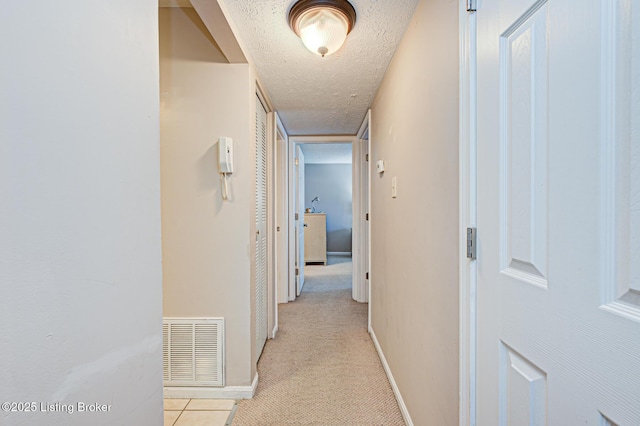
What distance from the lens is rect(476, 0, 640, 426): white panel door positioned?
447 millimetres

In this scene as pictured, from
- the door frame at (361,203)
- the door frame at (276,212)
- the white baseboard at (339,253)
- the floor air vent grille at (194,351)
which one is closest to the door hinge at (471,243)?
the floor air vent grille at (194,351)

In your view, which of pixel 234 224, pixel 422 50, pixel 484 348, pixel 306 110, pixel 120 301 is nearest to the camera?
pixel 120 301

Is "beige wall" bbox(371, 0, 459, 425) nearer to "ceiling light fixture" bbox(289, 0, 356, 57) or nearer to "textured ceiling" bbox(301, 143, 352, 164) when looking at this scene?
"ceiling light fixture" bbox(289, 0, 356, 57)

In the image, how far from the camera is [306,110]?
2.79m

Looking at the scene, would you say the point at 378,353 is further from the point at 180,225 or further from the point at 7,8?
the point at 7,8

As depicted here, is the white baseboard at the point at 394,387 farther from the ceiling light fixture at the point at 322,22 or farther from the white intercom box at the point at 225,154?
the ceiling light fixture at the point at 322,22

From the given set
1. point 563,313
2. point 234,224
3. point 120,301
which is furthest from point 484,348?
point 234,224

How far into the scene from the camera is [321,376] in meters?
2.08

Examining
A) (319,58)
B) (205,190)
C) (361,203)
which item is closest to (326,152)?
(361,203)

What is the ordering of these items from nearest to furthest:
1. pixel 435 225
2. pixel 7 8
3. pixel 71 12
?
pixel 7 8 → pixel 71 12 → pixel 435 225

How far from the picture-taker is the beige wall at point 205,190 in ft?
5.85

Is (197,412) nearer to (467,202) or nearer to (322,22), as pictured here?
(467,202)

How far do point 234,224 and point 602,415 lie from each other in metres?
1.68

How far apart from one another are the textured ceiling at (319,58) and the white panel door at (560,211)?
2.53ft
